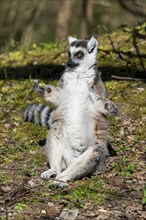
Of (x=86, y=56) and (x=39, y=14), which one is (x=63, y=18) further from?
(x=86, y=56)

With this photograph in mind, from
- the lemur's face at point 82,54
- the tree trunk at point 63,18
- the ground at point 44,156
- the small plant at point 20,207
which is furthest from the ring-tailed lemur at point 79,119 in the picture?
the tree trunk at point 63,18

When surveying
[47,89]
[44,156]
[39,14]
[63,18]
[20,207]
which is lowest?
[20,207]

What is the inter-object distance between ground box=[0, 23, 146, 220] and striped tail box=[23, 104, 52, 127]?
100 mm

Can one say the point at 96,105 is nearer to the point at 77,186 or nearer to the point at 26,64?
the point at 77,186

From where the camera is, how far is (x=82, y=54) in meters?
6.12

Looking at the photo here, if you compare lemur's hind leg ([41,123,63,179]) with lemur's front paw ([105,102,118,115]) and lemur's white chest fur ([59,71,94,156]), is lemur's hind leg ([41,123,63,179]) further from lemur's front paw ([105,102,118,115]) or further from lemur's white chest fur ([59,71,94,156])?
lemur's front paw ([105,102,118,115])

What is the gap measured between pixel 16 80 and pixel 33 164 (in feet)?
9.14

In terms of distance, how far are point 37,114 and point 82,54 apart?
1.26 meters

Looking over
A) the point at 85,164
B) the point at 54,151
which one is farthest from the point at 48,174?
the point at 85,164

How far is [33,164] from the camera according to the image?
6133 millimetres

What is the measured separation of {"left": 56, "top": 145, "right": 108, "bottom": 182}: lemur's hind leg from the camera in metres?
5.52

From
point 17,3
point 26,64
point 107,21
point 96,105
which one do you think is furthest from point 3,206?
point 107,21

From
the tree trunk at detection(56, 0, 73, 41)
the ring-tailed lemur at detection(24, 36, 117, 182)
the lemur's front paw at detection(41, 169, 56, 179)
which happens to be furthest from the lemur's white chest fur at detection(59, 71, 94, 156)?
the tree trunk at detection(56, 0, 73, 41)

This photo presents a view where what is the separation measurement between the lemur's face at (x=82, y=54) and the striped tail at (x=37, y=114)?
100 centimetres
